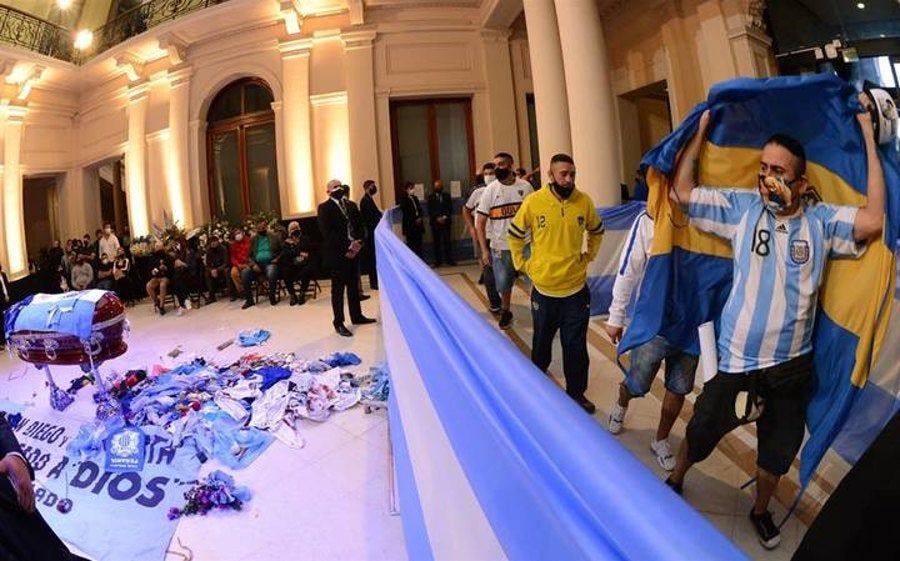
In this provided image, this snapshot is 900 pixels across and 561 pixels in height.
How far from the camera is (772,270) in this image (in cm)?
171

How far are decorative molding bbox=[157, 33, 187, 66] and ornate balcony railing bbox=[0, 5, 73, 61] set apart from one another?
4.36m

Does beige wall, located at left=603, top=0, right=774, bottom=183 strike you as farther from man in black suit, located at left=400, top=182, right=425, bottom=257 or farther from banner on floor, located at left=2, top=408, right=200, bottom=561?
banner on floor, located at left=2, top=408, right=200, bottom=561

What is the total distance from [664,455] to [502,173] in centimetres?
264

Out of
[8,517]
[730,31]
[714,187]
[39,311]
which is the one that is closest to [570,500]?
[714,187]

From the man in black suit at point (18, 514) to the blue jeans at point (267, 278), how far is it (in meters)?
6.01

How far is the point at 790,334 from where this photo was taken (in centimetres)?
171

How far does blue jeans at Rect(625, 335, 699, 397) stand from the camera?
2260mm

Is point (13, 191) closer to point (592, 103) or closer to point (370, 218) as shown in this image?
point (370, 218)

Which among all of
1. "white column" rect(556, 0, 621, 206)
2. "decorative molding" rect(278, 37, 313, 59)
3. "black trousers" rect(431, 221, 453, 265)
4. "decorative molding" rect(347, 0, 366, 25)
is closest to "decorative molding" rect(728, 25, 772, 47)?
"white column" rect(556, 0, 621, 206)

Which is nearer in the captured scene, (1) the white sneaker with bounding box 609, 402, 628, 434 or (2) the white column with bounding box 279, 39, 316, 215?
(1) the white sneaker with bounding box 609, 402, 628, 434

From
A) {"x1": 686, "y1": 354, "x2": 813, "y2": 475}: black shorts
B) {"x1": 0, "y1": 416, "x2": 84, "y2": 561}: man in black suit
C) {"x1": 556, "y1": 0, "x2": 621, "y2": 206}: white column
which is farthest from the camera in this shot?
{"x1": 556, "y1": 0, "x2": 621, "y2": 206}: white column

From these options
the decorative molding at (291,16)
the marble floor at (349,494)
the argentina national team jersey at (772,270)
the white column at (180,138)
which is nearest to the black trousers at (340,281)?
the marble floor at (349,494)

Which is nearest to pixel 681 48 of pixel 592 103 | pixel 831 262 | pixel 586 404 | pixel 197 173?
pixel 592 103

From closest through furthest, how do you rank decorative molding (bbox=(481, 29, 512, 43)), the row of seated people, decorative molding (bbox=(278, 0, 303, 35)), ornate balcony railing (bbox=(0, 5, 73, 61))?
the row of seated people, decorative molding (bbox=(278, 0, 303, 35)), decorative molding (bbox=(481, 29, 512, 43)), ornate balcony railing (bbox=(0, 5, 73, 61))
